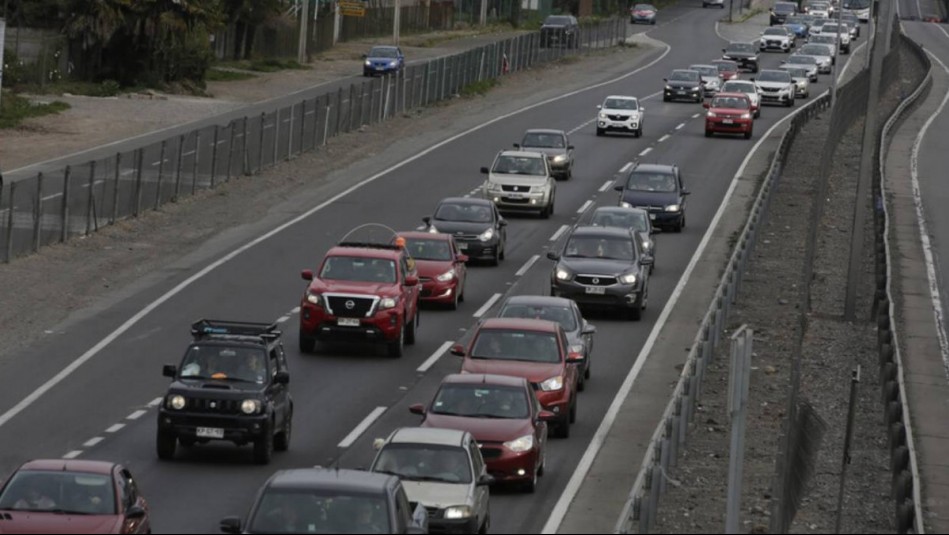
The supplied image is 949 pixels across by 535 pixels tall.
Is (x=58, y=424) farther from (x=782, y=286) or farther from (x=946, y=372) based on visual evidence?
(x=782, y=286)

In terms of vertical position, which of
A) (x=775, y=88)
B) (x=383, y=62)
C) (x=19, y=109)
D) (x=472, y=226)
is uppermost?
(x=775, y=88)

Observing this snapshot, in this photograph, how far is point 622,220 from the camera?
147 ft

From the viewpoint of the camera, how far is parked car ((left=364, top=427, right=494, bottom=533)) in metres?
20.9

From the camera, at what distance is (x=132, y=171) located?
166 ft

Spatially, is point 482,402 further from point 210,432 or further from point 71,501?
point 71,501

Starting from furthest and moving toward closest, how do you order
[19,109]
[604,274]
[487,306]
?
[19,109] → [487,306] → [604,274]

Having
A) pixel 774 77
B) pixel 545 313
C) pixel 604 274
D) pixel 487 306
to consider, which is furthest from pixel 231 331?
pixel 774 77

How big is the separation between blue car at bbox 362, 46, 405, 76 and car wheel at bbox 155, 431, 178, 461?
6853cm

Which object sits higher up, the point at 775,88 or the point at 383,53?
the point at 775,88

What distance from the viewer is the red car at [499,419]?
965 inches

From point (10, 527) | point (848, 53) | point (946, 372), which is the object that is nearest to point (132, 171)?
point (946, 372)

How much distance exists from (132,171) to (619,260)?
52.7 ft

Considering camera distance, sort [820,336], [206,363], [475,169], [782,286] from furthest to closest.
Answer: [475,169] → [782,286] → [820,336] → [206,363]

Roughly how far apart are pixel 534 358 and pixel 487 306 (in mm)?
10750
